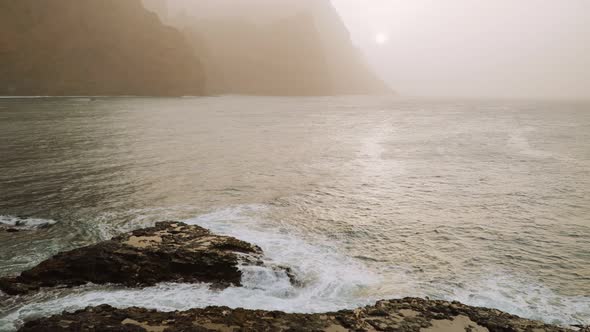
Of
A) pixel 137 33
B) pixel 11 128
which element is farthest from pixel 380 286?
pixel 137 33

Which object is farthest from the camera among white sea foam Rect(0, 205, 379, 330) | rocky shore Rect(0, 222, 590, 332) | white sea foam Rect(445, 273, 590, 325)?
white sea foam Rect(445, 273, 590, 325)

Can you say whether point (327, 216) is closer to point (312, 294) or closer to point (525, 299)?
point (312, 294)

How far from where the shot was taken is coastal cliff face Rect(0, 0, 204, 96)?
115 m

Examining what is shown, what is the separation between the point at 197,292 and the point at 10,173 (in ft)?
76.1

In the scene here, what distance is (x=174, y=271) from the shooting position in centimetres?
1292

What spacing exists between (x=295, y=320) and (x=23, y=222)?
14.9 m

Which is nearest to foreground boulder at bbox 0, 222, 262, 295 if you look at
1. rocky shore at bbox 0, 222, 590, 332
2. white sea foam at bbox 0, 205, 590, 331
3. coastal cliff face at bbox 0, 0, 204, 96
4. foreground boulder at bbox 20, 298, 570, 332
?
rocky shore at bbox 0, 222, 590, 332

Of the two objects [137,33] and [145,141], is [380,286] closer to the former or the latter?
[145,141]

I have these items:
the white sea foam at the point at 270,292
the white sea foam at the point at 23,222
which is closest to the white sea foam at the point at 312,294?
the white sea foam at the point at 270,292

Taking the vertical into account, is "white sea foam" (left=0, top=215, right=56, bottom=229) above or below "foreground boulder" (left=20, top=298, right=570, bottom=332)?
below

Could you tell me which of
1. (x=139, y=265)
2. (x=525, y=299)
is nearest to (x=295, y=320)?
(x=139, y=265)

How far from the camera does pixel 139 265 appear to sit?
1289cm

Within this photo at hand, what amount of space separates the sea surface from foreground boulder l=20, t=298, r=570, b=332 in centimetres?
89

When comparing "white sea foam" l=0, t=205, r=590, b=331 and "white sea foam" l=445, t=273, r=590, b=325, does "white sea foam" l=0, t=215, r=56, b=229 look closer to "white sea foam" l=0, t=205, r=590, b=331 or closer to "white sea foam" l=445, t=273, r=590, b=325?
"white sea foam" l=0, t=205, r=590, b=331
